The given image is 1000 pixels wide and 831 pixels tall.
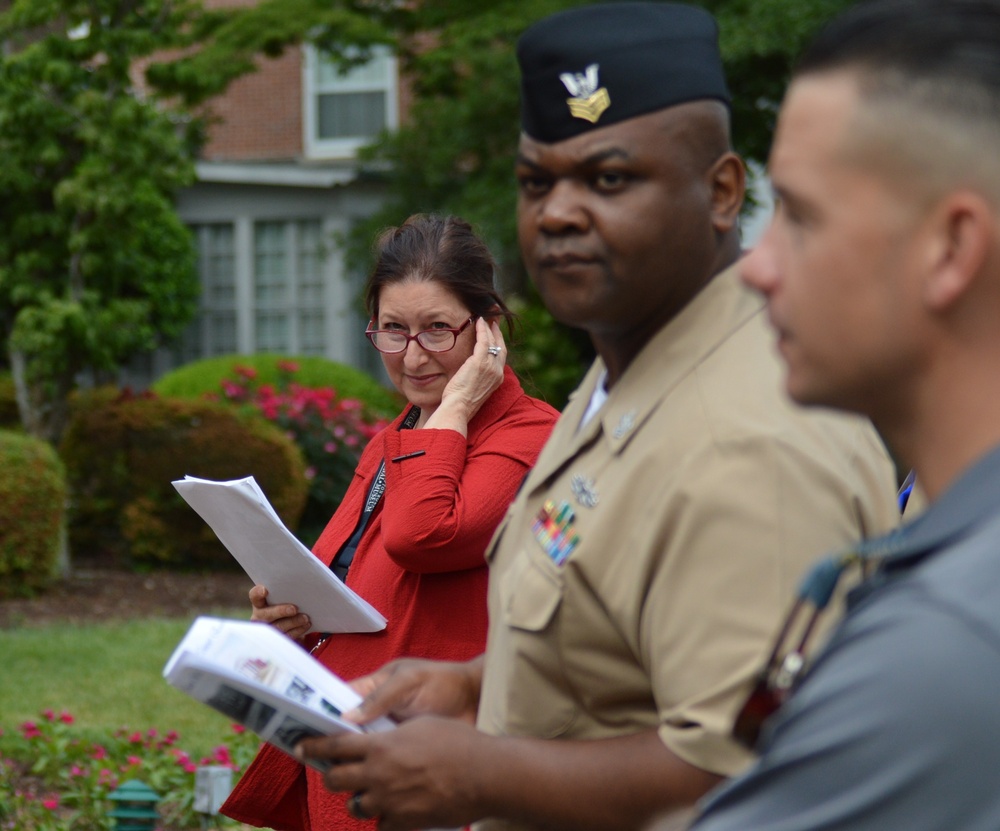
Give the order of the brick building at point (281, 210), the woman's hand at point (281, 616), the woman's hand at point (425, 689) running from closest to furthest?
the woman's hand at point (425, 689) < the woman's hand at point (281, 616) < the brick building at point (281, 210)

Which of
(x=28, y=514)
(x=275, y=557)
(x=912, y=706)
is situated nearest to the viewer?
(x=912, y=706)

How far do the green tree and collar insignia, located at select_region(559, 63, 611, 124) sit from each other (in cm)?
1039

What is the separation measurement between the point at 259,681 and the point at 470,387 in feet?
4.84

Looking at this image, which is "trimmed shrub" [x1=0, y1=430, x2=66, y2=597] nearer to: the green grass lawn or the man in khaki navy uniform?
the green grass lawn

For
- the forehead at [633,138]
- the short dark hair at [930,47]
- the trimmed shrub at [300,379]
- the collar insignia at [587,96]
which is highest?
the short dark hair at [930,47]

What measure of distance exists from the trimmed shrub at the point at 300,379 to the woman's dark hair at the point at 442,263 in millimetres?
11564

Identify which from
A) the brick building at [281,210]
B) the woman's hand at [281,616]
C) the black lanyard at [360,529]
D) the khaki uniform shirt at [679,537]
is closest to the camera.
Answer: the khaki uniform shirt at [679,537]

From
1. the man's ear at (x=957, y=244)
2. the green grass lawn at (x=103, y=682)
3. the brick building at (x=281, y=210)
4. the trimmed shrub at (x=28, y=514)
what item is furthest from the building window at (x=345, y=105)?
the man's ear at (x=957, y=244)

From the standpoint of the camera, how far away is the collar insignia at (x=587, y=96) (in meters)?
1.77

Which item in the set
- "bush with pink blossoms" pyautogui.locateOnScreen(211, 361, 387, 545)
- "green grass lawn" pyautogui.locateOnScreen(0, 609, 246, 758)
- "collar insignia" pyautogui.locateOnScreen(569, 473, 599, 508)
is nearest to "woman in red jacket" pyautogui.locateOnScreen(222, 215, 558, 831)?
"collar insignia" pyautogui.locateOnScreen(569, 473, 599, 508)

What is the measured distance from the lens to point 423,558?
9.66 feet

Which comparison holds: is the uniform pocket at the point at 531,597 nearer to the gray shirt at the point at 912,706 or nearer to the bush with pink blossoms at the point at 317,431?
the gray shirt at the point at 912,706

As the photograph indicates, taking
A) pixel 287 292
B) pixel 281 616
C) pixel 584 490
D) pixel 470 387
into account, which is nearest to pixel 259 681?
pixel 584 490

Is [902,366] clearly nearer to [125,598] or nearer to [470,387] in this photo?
[470,387]
